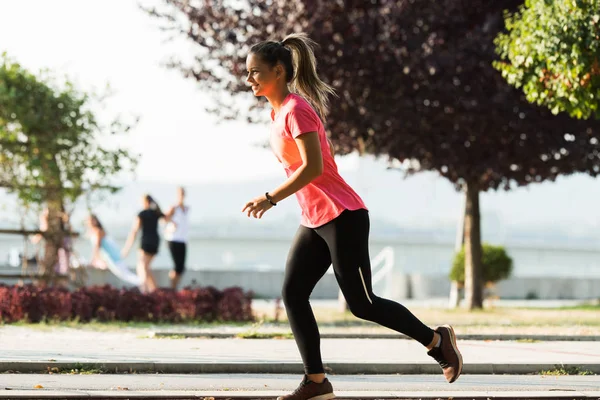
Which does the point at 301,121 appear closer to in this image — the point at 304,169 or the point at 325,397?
the point at 304,169

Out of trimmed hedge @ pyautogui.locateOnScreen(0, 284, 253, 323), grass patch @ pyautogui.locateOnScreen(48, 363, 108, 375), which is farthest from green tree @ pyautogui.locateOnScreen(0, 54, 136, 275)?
grass patch @ pyautogui.locateOnScreen(48, 363, 108, 375)

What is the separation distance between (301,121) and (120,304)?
8.94 m

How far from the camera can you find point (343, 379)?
8.49 metres

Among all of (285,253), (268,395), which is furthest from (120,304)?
(285,253)

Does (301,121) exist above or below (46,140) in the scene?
below

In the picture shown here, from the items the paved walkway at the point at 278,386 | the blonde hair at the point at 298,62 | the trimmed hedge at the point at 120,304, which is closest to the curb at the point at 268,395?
the paved walkway at the point at 278,386

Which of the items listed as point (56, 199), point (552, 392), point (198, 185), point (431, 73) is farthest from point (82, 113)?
point (198, 185)


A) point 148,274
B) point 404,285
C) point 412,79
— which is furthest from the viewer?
point 404,285

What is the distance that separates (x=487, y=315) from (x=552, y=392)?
1176 cm

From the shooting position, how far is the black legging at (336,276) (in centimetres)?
615

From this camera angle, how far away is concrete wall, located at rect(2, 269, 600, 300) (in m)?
26.1

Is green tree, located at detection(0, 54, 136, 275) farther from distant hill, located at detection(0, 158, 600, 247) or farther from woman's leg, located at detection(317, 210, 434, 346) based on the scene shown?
distant hill, located at detection(0, 158, 600, 247)

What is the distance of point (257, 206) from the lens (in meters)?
5.96

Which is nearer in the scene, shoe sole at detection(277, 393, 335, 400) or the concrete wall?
shoe sole at detection(277, 393, 335, 400)
